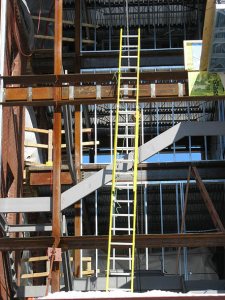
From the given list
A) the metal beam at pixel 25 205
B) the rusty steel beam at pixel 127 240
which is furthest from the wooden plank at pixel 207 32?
the metal beam at pixel 25 205

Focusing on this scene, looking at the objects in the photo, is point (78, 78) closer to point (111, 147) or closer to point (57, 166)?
point (57, 166)

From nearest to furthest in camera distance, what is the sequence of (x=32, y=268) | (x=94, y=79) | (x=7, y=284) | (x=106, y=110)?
(x=94, y=79) → (x=7, y=284) → (x=32, y=268) → (x=106, y=110)

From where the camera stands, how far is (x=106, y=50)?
24906mm

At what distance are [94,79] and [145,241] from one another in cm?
416

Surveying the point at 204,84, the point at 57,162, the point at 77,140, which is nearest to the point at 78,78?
the point at 57,162

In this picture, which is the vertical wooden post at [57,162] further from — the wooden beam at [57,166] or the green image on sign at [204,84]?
the green image on sign at [204,84]

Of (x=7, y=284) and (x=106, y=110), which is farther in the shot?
(x=106, y=110)

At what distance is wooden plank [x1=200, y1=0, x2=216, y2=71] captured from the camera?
46.0 ft

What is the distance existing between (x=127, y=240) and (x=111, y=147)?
297 inches

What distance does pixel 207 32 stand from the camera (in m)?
14.6

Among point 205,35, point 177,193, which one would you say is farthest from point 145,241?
point 177,193

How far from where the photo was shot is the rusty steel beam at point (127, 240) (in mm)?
14312

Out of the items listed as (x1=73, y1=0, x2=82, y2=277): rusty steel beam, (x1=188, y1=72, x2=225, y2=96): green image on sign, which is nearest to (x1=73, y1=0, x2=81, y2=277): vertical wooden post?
(x1=73, y1=0, x2=82, y2=277): rusty steel beam

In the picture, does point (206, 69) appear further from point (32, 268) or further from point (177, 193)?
point (32, 268)
